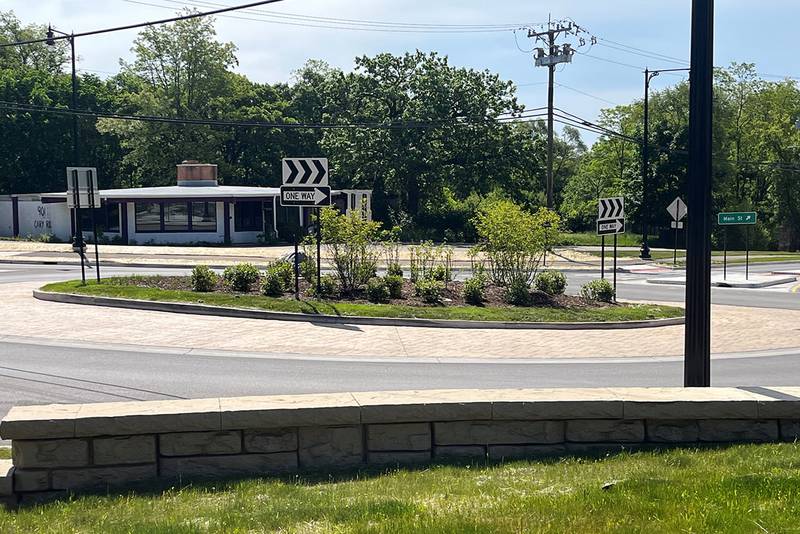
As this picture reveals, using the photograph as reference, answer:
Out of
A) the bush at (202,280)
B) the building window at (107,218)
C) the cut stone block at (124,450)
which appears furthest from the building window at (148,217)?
the cut stone block at (124,450)

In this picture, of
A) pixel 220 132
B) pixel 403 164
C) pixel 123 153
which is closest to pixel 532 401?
pixel 403 164

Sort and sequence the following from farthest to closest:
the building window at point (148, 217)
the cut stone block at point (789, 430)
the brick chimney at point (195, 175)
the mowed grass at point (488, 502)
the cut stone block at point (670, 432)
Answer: the brick chimney at point (195, 175) → the building window at point (148, 217) → the cut stone block at point (789, 430) → the cut stone block at point (670, 432) → the mowed grass at point (488, 502)

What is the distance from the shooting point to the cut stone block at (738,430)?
20.6ft

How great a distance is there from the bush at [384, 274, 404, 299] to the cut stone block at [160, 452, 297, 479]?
14397mm

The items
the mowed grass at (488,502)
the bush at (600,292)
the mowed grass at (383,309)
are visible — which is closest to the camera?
the mowed grass at (488,502)

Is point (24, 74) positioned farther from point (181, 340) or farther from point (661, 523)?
point (661, 523)

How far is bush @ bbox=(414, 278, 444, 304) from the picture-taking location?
1997 cm

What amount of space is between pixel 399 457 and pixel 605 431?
1.51 m

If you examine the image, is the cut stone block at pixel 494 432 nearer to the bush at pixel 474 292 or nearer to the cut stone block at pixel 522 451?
the cut stone block at pixel 522 451

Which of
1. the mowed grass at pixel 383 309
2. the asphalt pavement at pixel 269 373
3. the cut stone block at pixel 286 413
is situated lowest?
the asphalt pavement at pixel 269 373

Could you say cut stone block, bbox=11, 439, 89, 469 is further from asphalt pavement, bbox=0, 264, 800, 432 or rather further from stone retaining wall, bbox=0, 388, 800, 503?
asphalt pavement, bbox=0, 264, 800, 432

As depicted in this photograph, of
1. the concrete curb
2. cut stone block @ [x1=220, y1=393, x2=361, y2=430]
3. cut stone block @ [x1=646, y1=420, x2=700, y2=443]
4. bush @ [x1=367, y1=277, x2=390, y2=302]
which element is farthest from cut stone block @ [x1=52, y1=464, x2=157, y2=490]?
bush @ [x1=367, y1=277, x2=390, y2=302]

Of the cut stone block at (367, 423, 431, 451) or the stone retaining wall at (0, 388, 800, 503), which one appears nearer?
the stone retaining wall at (0, 388, 800, 503)

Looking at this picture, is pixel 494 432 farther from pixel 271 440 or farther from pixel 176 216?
pixel 176 216
